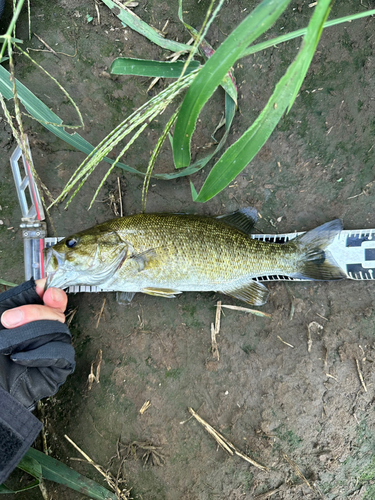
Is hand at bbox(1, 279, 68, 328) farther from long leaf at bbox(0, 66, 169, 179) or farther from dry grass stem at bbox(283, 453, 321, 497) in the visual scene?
dry grass stem at bbox(283, 453, 321, 497)

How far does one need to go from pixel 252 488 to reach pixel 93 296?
2.23 meters

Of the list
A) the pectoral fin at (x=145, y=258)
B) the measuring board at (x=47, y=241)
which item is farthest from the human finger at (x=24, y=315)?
the pectoral fin at (x=145, y=258)

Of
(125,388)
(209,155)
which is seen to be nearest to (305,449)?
(125,388)

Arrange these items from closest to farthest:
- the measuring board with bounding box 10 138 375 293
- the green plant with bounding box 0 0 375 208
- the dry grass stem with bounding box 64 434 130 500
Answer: the green plant with bounding box 0 0 375 208
the measuring board with bounding box 10 138 375 293
the dry grass stem with bounding box 64 434 130 500

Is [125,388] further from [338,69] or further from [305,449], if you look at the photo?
[338,69]

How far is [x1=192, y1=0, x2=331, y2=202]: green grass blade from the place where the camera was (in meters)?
1.51

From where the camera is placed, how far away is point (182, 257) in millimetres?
2703

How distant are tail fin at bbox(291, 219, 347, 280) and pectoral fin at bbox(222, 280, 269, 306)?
0.33 m

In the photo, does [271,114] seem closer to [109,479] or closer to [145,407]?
[145,407]

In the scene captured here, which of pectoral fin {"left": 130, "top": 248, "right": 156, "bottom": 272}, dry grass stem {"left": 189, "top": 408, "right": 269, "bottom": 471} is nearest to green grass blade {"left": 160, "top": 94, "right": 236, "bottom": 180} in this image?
pectoral fin {"left": 130, "top": 248, "right": 156, "bottom": 272}

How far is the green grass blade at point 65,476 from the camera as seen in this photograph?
291 cm

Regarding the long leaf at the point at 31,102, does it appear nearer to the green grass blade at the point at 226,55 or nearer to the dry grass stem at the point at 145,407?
the green grass blade at the point at 226,55

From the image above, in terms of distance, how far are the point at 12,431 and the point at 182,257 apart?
5.81 feet

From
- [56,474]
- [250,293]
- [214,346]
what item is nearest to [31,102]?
[250,293]
